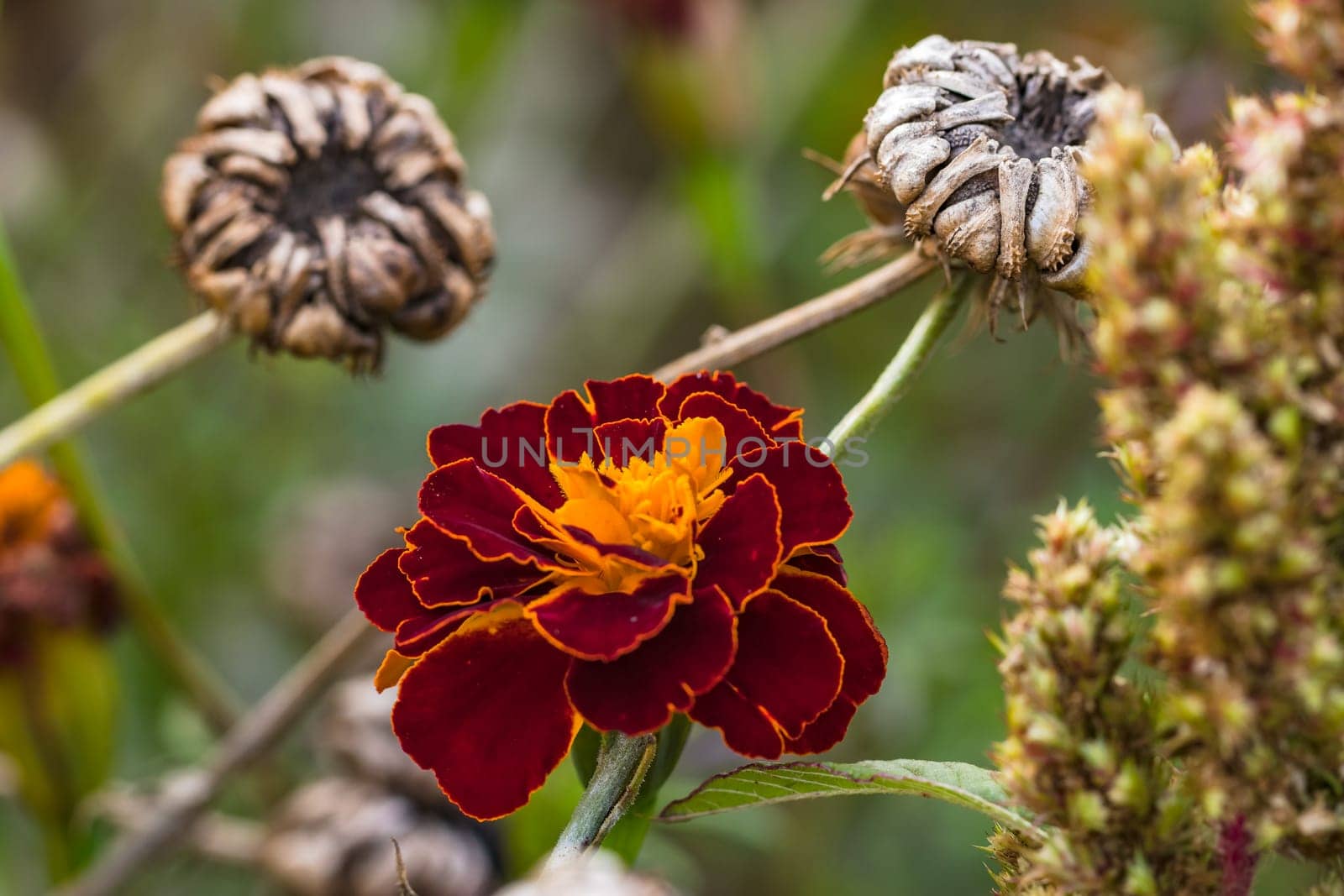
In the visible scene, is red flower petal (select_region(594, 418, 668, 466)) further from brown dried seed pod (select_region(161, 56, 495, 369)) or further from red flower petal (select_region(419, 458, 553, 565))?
brown dried seed pod (select_region(161, 56, 495, 369))

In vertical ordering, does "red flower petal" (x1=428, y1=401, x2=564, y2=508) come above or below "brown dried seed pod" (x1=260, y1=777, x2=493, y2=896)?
above

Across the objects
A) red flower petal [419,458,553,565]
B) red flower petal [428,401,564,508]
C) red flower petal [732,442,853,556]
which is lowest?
red flower petal [419,458,553,565]

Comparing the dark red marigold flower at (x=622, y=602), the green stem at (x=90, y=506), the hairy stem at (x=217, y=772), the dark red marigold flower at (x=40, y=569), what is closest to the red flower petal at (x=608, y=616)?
the dark red marigold flower at (x=622, y=602)

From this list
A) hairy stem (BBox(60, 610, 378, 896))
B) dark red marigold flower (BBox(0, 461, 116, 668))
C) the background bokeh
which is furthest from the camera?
the background bokeh

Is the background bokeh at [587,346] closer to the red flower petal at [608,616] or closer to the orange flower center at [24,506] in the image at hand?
the orange flower center at [24,506]

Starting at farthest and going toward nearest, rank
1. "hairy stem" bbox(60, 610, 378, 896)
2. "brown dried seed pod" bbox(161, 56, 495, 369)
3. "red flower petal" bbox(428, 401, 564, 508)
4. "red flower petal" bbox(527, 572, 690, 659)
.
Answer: "hairy stem" bbox(60, 610, 378, 896) < "brown dried seed pod" bbox(161, 56, 495, 369) < "red flower petal" bbox(428, 401, 564, 508) < "red flower petal" bbox(527, 572, 690, 659)

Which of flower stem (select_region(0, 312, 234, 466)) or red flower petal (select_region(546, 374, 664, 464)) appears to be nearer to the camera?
red flower petal (select_region(546, 374, 664, 464))

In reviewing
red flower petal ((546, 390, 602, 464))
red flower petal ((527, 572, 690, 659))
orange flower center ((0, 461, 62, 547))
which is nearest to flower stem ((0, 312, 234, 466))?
orange flower center ((0, 461, 62, 547))

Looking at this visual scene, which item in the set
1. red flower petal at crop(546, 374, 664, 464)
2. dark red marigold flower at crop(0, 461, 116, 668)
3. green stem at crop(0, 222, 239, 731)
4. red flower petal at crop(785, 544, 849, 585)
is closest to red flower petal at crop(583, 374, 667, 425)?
red flower petal at crop(546, 374, 664, 464)
